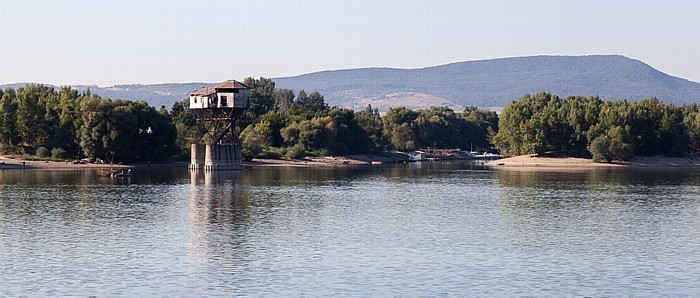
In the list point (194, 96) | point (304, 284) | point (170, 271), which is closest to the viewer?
point (304, 284)

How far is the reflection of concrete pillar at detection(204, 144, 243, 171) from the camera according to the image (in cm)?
15362

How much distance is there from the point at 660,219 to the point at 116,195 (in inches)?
2054

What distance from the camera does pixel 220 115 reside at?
159 m

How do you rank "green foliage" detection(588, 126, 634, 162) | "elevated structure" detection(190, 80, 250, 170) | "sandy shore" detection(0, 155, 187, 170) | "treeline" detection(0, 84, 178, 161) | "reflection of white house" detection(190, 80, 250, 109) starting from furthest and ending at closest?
1. "green foliage" detection(588, 126, 634, 162)
2. "treeline" detection(0, 84, 178, 161)
3. "reflection of white house" detection(190, 80, 250, 109)
4. "elevated structure" detection(190, 80, 250, 170)
5. "sandy shore" detection(0, 155, 187, 170)

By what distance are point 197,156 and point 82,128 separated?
19.5 metres

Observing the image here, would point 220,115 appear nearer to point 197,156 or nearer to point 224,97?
point 224,97

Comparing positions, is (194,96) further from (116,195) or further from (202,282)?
(202,282)

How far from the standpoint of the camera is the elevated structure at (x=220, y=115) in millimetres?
154375

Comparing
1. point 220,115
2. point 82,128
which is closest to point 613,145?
point 220,115

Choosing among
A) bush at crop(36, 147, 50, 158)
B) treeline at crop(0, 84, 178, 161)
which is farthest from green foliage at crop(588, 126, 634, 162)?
bush at crop(36, 147, 50, 158)

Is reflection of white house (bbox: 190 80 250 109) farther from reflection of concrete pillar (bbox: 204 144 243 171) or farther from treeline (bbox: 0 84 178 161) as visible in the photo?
treeline (bbox: 0 84 178 161)

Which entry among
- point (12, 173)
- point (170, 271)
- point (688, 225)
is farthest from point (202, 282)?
point (12, 173)

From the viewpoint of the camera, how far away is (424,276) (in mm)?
45938

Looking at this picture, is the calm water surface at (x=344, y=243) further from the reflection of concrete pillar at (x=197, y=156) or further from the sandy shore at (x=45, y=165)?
the reflection of concrete pillar at (x=197, y=156)
